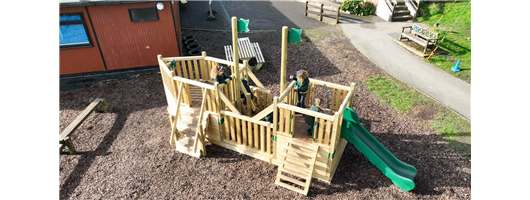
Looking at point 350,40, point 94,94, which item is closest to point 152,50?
point 94,94

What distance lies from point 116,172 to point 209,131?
8.51ft

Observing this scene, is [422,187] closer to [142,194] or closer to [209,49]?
[142,194]

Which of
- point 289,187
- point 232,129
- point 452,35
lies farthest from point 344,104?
point 452,35

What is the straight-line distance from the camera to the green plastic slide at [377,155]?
6.83 m

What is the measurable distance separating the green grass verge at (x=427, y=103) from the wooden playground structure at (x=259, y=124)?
3.32 m

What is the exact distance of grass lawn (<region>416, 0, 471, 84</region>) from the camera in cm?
1257

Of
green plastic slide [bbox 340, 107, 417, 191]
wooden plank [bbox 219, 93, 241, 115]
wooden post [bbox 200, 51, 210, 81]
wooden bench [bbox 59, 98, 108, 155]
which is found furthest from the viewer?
wooden post [bbox 200, 51, 210, 81]

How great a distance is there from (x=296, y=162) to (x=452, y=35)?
1277 cm

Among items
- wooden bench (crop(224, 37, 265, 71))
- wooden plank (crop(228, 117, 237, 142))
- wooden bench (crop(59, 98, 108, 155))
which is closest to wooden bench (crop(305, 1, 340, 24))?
wooden bench (crop(224, 37, 265, 71))

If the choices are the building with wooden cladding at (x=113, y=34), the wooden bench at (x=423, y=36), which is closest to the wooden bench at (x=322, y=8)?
the wooden bench at (x=423, y=36)

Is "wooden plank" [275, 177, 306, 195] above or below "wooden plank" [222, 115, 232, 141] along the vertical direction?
below

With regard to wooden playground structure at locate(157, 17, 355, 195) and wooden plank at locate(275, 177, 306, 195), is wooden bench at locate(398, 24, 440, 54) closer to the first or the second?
wooden playground structure at locate(157, 17, 355, 195)

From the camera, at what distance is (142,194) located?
702 centimetres

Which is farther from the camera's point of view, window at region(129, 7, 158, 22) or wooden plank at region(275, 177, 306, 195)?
window at region(129, 7, 158, 22)
